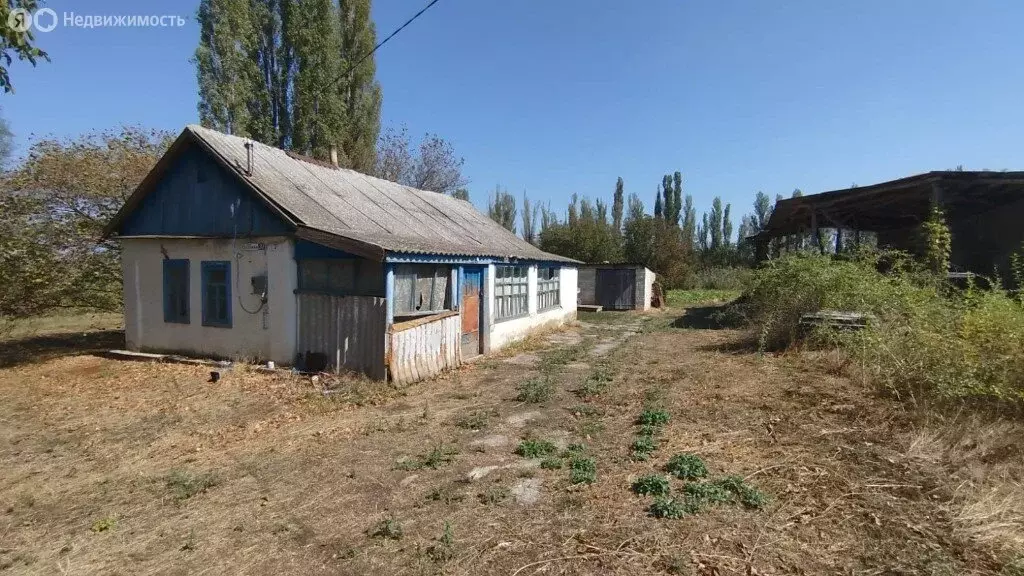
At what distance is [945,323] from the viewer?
688 cm

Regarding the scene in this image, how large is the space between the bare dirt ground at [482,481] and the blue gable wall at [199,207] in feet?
11.4

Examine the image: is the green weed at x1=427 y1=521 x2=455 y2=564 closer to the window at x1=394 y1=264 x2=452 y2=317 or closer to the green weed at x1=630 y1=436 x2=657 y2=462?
the green weed at x1=630 y1=436 x2=657 y2=462

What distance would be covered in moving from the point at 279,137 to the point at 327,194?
559 inches

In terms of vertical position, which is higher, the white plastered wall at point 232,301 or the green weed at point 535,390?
the white plastered wall at point 232,301

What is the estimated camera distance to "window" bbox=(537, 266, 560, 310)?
55.8ft

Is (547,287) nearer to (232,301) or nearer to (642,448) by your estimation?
(232,301)

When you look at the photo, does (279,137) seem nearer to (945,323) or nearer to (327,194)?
(327,194)

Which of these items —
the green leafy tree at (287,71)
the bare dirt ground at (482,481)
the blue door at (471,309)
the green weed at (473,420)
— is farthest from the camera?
the green leafy tree at (287,71)

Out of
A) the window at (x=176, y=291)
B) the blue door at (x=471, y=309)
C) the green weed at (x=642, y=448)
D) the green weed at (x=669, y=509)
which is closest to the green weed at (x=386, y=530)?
the green weed at (x=669, y=509)

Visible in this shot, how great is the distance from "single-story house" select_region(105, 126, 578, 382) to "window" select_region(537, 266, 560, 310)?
11.3 feet

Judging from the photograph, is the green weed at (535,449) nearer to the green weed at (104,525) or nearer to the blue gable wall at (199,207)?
the green weed at (104,525)

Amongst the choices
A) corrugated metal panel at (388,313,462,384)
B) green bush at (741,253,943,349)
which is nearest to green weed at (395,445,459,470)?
corrugated metal panel at (388,313,462,384)

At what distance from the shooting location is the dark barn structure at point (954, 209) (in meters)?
11.8

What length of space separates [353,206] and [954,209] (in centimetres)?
1655
